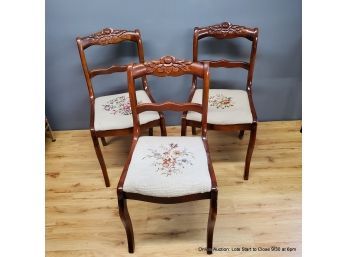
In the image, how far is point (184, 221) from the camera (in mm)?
1987

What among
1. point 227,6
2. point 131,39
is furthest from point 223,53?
point 131,39

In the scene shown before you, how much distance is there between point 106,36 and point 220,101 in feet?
2.62

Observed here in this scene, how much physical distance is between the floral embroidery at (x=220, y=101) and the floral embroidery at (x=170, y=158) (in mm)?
481

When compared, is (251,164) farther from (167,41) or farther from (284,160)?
(167,41)

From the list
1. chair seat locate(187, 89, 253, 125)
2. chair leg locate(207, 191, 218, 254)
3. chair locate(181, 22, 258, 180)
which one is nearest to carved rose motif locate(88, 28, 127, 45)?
chair locate(181, 22, 258, 180)

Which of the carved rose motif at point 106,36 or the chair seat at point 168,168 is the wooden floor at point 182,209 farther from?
the carved rose motif at point 106,36

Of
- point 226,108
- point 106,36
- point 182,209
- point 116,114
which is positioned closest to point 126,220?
point 182,209

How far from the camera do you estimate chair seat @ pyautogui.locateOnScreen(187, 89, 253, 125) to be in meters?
2.06

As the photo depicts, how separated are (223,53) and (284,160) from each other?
83 cm

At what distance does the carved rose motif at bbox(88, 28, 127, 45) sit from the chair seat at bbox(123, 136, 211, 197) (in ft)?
2.32

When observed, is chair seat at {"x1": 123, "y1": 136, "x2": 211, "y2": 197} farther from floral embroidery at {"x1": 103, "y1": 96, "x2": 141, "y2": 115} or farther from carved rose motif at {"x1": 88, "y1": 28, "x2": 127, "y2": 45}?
carved rose motif at {"x1": 88, "y1": 28, "x2": 127, "y2": 45}

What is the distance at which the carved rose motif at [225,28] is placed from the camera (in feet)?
7.25

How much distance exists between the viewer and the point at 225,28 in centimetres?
222

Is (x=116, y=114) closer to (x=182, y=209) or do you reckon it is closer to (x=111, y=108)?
(x=111, y=108)
